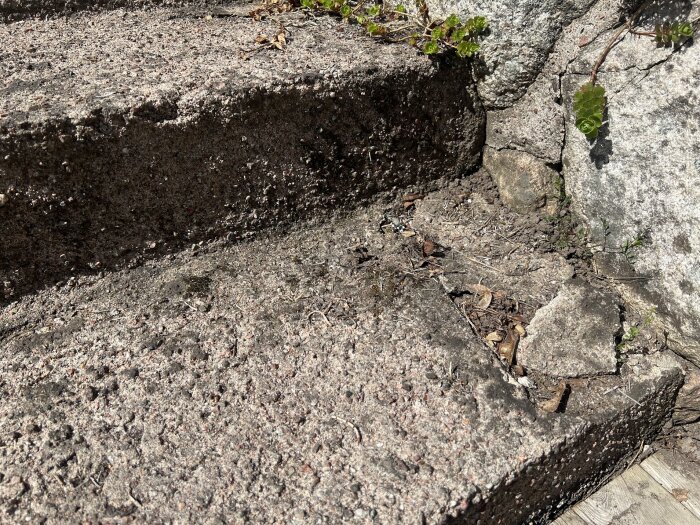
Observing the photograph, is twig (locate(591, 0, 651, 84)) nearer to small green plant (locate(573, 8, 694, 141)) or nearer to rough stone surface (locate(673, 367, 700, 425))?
small green plant (locate(573, 8, 694, 141))

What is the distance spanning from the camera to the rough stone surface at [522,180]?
2.15 meters

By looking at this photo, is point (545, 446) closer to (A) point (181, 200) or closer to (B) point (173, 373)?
(B) point (173, 373)

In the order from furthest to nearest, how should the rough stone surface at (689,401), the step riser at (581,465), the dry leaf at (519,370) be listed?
the rough stone surface at (689,401) < the dry leaf at (519,370) < the step riser at (581,465)

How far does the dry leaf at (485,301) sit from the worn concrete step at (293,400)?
0.07ft

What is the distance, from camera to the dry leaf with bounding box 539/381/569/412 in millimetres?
1665

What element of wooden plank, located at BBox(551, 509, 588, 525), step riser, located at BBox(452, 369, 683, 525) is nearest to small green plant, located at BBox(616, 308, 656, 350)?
step riser, located at BBox(452, 369, 683, 525)

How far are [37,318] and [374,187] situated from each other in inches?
42.5

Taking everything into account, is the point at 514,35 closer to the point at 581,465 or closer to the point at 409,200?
the point at 409,200

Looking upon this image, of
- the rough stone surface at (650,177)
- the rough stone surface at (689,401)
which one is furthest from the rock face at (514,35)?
the rough stone surface at (689,401)

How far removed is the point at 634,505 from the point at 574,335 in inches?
19.0

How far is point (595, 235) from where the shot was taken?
2043 mm

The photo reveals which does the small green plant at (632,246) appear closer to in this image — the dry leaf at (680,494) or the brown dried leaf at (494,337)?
the brown dried leaf at (494,337)

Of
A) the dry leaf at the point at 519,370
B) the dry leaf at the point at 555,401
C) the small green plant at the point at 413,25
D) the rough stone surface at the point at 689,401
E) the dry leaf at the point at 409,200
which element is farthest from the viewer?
the dry leaf at the point at 409,200

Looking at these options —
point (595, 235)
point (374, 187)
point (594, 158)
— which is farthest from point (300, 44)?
point (595, 235)
